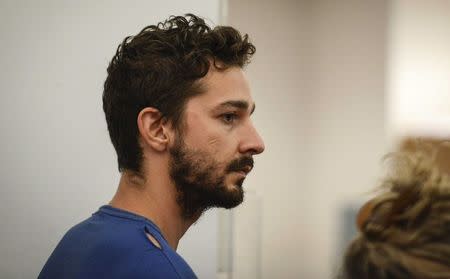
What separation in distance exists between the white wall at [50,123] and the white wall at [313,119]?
1748 millimetres

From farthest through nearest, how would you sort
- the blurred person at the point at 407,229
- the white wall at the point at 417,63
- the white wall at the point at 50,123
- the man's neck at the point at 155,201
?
the white wall at the point at 417,63 < the white wall at the point at 50,123 < the man's neck at the point at 155,201 < the blurred person at the point at 407,229

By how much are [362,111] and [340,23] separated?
1.70 ft

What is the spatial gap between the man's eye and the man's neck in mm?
160

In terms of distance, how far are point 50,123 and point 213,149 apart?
45 cm

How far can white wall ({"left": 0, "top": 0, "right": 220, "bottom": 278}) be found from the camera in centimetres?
143

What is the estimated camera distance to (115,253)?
106 cm

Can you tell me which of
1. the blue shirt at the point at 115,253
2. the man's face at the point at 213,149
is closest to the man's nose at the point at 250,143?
the man's face at the point at 213,149

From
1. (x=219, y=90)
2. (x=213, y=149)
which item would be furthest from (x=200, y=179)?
(x=219, y=90)

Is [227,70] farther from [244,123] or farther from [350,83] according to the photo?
[350,83]

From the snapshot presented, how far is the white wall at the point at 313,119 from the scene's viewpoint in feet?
10.9

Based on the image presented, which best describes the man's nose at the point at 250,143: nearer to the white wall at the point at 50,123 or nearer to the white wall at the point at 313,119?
the white wall at the point at 50,123

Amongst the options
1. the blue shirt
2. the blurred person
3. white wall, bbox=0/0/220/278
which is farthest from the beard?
the blurred person

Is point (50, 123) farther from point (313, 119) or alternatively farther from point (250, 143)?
point (313, 119)

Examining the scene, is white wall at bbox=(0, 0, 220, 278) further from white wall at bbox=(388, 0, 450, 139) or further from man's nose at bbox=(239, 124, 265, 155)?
white wall at bbox=(388, 0, 450, 139)
